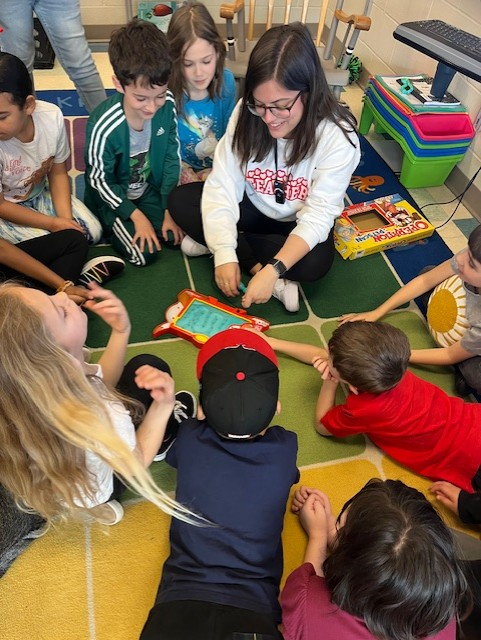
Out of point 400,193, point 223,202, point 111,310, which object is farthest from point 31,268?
point 400,193

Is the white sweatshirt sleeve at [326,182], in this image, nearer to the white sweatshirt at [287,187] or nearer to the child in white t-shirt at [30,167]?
the white sweatshirt at [287,187]

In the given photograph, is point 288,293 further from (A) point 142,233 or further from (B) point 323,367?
(A) point 142,233

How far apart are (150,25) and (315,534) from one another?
4.68 feet

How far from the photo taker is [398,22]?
236 centimetres

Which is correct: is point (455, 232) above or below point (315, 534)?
above

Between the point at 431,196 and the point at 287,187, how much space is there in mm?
886

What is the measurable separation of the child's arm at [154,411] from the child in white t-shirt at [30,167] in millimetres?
773

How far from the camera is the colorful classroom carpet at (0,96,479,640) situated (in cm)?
107

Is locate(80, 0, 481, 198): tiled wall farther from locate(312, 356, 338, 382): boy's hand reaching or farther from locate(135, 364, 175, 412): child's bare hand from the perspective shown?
locate(135, 364, 175, 412): child's bare hand

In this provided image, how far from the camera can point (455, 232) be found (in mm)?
1979

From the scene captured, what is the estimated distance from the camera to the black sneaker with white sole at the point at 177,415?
4.15 feet

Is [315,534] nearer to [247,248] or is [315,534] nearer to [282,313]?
[282,313]

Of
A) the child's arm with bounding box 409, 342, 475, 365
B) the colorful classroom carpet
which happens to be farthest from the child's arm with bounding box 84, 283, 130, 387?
the child's arm with bounding box 409, 342, 475, 365

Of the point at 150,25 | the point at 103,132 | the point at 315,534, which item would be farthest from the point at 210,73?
the point at 315,534
